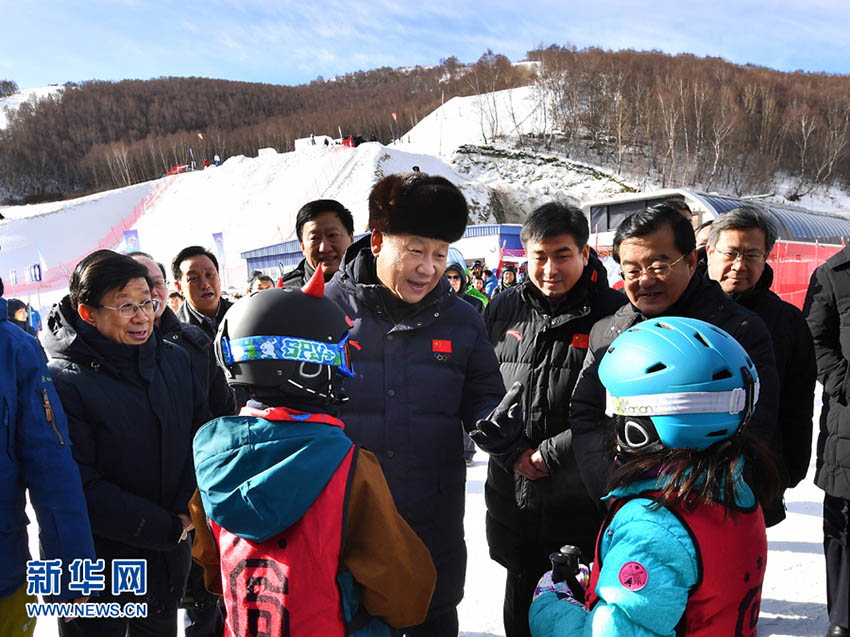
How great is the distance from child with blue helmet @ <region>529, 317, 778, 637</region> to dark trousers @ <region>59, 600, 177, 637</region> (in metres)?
1.53

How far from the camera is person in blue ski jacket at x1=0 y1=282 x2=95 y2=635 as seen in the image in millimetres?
1760

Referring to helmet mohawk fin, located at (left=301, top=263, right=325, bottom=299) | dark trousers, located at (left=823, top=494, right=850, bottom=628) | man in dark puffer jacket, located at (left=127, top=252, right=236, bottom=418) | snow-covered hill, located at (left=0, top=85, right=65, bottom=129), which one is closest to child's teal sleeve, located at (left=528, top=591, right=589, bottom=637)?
helmet mohawk fin, located at (left=301, top=263, right=325, bottom=299)

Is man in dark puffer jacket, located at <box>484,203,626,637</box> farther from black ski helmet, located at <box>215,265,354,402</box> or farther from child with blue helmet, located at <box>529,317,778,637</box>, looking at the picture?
black ski helmet, located at <box>215,265,354,402</box>

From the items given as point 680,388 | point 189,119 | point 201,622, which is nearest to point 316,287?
point 680,388

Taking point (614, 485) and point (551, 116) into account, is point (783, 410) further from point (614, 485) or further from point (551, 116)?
point (551, 116)

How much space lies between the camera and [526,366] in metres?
2.34

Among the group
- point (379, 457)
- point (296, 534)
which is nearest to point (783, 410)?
point (379, 457)

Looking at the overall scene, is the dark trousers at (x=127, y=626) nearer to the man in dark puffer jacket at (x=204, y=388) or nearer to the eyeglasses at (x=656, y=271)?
the man in dark puffer jacket at (x=204, y=388)

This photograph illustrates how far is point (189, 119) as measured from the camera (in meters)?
94.8

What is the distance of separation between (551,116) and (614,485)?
6438cm

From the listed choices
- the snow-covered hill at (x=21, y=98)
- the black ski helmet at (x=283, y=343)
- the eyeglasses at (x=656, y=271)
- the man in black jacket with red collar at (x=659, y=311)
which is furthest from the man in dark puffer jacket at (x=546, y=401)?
the snow-covered hill at (x=21, y=98)

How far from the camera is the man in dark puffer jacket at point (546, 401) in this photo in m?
2.18

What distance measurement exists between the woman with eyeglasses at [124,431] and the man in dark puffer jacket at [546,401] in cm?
129

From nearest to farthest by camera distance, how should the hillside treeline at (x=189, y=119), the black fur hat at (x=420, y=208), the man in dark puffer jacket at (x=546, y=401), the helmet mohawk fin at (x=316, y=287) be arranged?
the helmet mohawk fin at (x=316, y=287), the black fur hat at (x=420, y=208), the man in dark puffer jacket at (x=546, y=401), the hillside treeline at (x=189, y=119)
